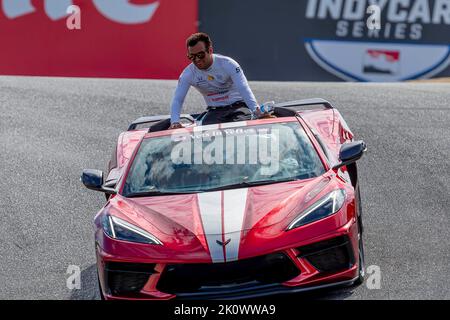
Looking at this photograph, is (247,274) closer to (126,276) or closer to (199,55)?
(126,276)

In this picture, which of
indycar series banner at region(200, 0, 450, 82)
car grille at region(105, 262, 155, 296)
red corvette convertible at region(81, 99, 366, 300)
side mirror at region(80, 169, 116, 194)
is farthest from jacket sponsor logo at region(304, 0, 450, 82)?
Result: car grille at region(105, 262, 155, 296)

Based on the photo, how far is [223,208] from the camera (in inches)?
284

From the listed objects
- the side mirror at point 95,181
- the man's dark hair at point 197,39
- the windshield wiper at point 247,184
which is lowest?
the side mirror at point 95,181

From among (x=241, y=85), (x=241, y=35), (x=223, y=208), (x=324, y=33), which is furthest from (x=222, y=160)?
(x=324, y=33)

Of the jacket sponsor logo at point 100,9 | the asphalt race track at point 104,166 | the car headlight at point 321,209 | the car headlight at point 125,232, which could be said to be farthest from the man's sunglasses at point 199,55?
the jacket sponsor logo at point 100,9

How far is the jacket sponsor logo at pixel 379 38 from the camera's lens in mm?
15156

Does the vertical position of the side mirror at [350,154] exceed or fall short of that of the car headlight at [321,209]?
it exceeds it

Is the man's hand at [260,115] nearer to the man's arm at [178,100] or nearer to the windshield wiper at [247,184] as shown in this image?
the man's arm at [178,100]

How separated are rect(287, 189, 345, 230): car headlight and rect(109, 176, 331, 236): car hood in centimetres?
6

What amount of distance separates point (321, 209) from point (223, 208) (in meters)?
0.67

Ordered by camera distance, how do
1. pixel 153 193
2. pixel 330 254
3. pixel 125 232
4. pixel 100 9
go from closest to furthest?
pixel 330 254, pixel 125 232, pixel 153 193, pixel 100 9

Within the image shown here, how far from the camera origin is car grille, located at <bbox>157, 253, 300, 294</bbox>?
6.74 m

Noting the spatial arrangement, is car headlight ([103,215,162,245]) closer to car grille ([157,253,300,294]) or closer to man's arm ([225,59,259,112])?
car grille ([157,253,300,294])
